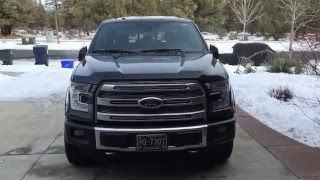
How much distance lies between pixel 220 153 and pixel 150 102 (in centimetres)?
124

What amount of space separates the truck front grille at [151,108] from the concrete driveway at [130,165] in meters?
0.44

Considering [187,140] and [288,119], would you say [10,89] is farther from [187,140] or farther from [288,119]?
[187,140]

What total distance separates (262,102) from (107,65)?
409 centimetres

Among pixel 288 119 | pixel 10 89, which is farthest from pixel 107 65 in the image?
pixel 10 89

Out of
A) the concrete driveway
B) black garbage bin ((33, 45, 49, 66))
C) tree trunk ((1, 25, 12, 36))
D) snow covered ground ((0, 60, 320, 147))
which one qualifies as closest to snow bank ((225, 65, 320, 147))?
snow covered ground ((0, 60, 320, 147))

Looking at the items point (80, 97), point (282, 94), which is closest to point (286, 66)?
point (282, 94)

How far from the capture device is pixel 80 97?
426 centimetres

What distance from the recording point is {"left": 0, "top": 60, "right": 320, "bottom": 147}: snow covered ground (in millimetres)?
6168

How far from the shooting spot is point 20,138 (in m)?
6.22

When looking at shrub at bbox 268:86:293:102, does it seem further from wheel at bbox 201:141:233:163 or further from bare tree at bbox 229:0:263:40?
bare tree at bbox 229:0:263:40

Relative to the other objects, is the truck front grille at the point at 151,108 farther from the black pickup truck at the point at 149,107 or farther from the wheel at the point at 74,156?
the wheel at the point at 74,156

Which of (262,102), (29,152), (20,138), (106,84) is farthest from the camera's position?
(262,102)

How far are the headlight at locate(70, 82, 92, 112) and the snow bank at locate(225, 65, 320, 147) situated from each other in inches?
114

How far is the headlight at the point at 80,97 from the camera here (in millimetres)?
4195
